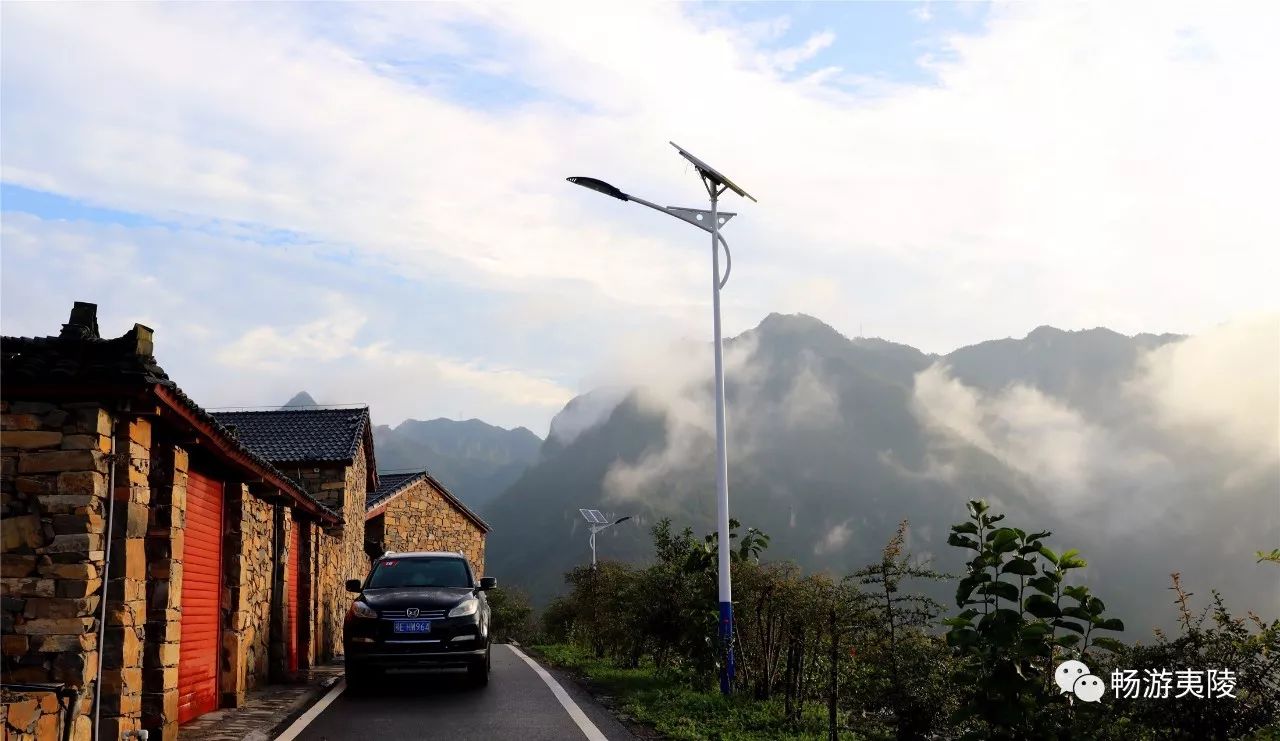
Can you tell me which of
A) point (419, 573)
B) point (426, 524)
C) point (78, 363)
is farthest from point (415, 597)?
point (426, 524)

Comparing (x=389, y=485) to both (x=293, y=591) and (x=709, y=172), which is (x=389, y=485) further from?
(x=709, y=172)

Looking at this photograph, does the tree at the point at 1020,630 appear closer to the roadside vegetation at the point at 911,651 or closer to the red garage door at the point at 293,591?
the roadside vegetation at the point at 911,651

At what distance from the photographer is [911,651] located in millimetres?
9523

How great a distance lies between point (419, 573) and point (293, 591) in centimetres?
385

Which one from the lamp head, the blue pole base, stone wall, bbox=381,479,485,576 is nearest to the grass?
the blue pole base

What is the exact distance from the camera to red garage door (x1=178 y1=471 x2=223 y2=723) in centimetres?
1214

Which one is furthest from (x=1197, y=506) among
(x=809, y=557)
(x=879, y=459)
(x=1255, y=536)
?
(x=809, y=557)

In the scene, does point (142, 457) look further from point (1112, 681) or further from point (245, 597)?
point (1112, 681)

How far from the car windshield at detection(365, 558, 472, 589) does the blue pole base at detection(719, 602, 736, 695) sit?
13.3ft

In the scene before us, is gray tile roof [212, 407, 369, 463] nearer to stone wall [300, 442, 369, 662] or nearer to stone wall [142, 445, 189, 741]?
stone wall [300, 442, 369, 662]

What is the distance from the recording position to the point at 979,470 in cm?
19450

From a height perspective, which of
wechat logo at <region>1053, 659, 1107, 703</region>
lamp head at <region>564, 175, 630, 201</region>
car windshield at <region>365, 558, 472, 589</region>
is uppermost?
lamp head at <region>564, 175, 630, 201</region>

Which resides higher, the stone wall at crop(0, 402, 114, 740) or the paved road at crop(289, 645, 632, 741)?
the stone wall at crop(0, 402, 114, 740)

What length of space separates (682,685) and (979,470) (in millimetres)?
188687
